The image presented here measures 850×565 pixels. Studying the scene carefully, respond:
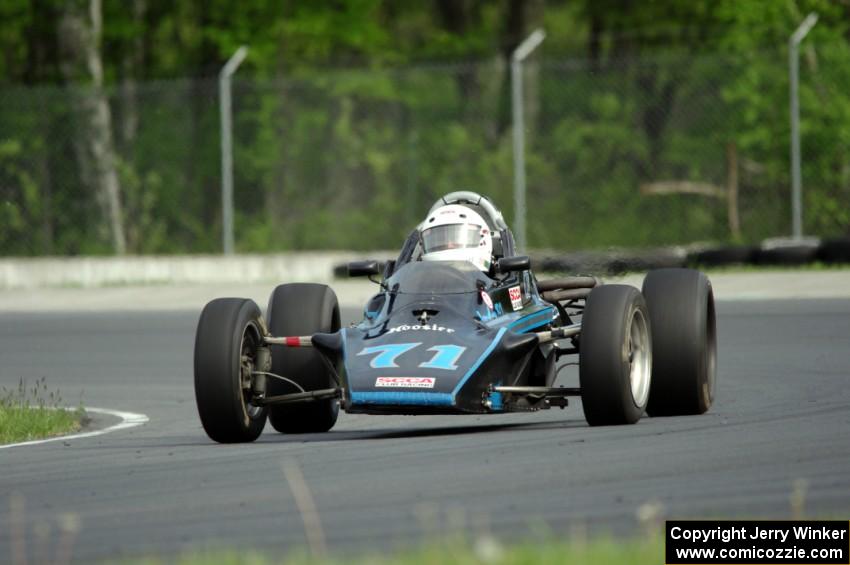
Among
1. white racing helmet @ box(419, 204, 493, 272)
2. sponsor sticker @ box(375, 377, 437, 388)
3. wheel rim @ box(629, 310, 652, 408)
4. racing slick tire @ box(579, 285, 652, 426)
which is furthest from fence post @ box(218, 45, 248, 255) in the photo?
sponsor sticker @ box(375, 377, 437, 388)

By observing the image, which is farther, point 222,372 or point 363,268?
point 363,268

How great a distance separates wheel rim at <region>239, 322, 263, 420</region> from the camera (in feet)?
38.4

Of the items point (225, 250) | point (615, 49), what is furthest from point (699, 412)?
point (615, 49)

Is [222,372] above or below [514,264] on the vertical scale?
below

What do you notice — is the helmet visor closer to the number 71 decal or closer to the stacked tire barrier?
the number 71 decal

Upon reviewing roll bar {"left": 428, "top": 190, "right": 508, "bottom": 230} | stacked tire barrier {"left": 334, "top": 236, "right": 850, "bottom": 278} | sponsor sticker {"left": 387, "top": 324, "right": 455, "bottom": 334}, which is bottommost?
stacked tire barrier {"left": 334, "top": 236, "right": 850, "bottom": 278}

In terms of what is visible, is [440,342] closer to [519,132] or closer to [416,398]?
[416,398]

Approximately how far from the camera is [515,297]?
482 inches

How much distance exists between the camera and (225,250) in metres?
25.7

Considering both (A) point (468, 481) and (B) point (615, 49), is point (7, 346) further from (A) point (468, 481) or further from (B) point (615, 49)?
(B) point (615, 49)

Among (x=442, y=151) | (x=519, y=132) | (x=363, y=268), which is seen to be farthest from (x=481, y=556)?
(x=442, y=151)

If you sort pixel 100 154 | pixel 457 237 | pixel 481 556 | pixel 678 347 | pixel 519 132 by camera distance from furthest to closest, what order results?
1. pixel 100 154
2. pixel 519 132
3. pixel 457 237
4. pixel 678 347
5. pixel 481 556

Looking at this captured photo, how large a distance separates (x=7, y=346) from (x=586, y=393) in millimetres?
10093

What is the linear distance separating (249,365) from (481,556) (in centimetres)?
611
